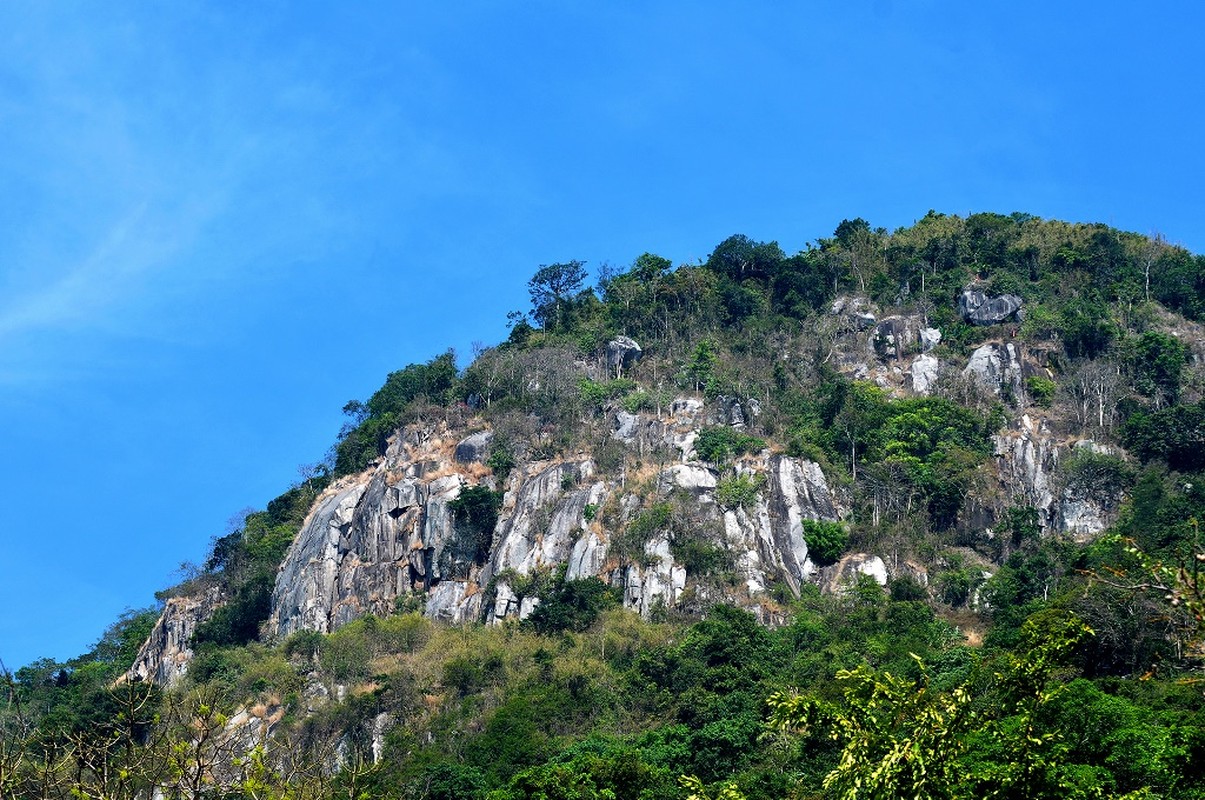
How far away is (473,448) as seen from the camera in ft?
200

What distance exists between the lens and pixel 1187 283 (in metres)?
67.0

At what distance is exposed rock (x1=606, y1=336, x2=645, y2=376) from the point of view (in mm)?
67125

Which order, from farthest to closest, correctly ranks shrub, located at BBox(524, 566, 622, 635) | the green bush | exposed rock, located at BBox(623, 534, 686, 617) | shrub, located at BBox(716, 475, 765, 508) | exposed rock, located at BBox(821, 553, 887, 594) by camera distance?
the green bush → shrub, located at BBox(716, 475, 765, 508) → exposed rock, located at BBox(821, 553, 887, 594) → exposed rock, located at BBox(623, 534, 686, 617) → shrub, located at BBox(524, 566, 622, 635)

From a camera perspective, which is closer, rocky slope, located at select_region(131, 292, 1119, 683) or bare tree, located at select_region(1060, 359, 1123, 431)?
rocky slope, located at select_region(131, 292, 1119, 683)

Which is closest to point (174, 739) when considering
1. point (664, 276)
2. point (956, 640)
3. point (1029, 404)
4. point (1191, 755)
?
point (1191, 755)

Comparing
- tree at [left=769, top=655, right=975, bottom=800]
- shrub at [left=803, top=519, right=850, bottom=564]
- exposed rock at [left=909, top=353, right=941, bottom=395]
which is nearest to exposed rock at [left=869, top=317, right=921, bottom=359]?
exposed rock at [left=909, top=353, right=941, bottom=395]

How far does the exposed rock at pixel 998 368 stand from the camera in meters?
61.3

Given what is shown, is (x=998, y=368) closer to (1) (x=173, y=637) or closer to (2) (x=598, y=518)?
(2) (x=598, y=518)

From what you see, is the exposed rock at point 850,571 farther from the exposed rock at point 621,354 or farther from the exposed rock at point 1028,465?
the exposed rock at point 621,354

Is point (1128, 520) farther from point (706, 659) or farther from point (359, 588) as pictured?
point (359, 588)

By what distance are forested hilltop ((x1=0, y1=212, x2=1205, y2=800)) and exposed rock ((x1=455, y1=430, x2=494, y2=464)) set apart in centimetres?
12

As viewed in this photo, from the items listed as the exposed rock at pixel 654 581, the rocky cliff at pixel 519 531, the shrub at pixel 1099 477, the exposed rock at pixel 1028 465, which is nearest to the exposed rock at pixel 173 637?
the rocky cliff at pixel 519 531

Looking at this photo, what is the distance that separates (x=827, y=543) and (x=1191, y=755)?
32393 millimetres

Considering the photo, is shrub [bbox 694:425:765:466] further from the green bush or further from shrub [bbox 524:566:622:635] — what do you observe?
the green bush
